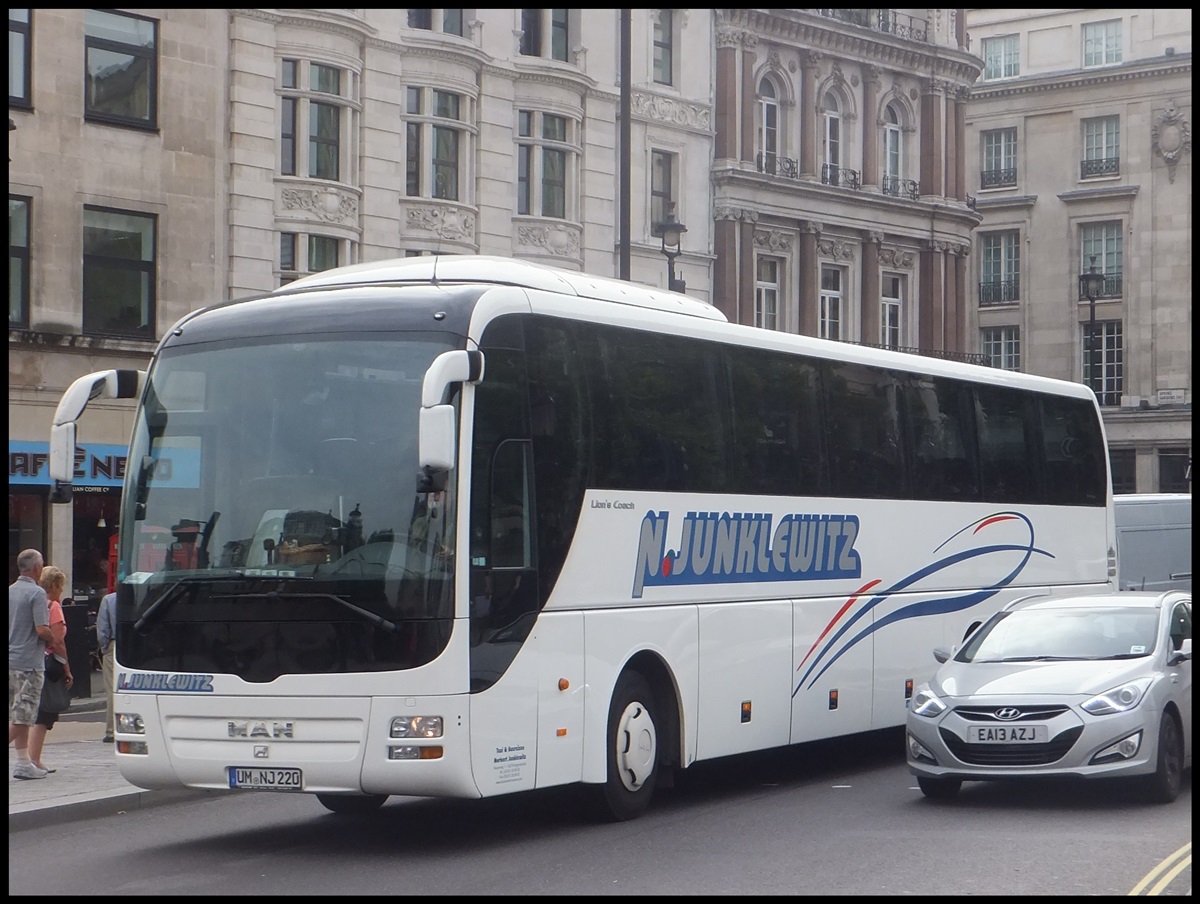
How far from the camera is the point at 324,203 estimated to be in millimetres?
34000

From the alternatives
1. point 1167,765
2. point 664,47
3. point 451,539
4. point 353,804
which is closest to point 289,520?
point 451,539

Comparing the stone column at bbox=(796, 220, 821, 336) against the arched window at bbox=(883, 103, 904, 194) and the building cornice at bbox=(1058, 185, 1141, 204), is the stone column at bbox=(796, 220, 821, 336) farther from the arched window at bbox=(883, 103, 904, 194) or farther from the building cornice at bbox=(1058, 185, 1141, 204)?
the building cornice at bbox=(1058, 185, 1141, 204)

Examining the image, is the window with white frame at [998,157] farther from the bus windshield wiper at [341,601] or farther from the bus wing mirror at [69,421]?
the bus windshield wiper at [341,601]

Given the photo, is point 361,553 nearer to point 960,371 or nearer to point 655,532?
point 655,532

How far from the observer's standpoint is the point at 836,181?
156ft

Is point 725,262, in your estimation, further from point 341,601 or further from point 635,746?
point 341,601

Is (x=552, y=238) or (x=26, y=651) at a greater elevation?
(x=552, y=238)

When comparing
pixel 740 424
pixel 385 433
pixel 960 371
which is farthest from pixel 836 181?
pixel 385 433

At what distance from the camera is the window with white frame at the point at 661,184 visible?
42.3 metres

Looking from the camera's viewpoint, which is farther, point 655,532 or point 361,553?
point 655,532

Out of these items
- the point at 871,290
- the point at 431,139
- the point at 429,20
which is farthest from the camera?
the point at 871,290

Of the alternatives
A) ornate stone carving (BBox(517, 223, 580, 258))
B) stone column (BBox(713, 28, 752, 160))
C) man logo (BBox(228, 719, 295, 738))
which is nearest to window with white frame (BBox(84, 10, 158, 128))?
ornate stone carving (BBox(517, 223, 580, 258))

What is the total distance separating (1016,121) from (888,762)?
50869mm

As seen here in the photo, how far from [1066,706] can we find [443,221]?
81.2ft
